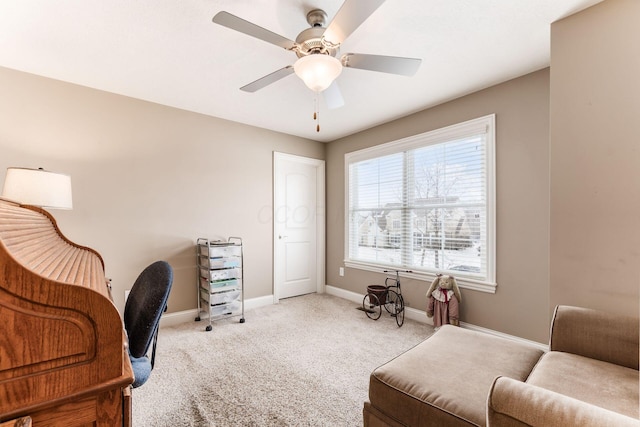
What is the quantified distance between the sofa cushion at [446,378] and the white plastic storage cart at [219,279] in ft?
7.31

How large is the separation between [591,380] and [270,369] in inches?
76.3

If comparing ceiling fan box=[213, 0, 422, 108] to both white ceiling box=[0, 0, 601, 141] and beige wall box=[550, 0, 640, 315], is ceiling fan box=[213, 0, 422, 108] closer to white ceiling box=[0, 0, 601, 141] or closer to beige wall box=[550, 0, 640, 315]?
white ceiling box=[0, 0, 601, 141]

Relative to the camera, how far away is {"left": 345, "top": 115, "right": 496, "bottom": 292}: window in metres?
2.87

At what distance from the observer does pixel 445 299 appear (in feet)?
9.62

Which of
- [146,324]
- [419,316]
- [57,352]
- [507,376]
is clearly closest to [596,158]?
[507,376]

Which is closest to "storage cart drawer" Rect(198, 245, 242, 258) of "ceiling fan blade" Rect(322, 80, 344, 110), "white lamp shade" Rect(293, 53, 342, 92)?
"ceiling fan blade" Rect(322, 80, 344, 110)

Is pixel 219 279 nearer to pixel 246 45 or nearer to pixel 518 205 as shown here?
pixel 246 45

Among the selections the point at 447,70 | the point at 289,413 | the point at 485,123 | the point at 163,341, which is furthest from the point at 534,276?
the point at 163,341

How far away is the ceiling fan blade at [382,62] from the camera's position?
1734mm

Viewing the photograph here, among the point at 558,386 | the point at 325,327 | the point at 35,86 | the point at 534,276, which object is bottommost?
the point at 325,327

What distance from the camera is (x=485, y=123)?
2830 mm

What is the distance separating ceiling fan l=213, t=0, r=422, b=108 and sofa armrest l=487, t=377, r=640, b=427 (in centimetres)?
163

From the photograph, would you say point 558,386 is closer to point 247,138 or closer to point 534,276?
point 534,276

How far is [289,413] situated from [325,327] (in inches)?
55.7
